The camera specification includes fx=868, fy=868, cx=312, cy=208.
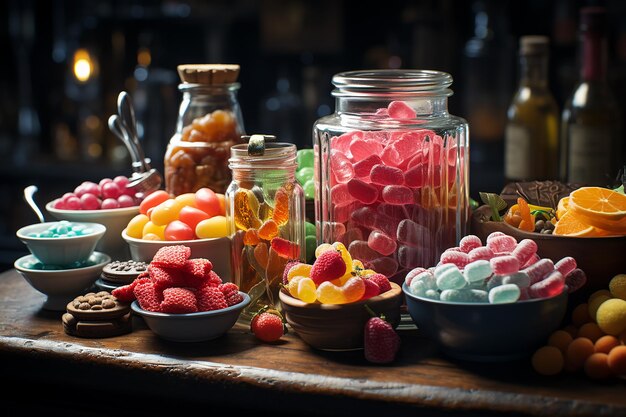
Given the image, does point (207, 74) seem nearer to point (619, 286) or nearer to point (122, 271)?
point (122, 271)

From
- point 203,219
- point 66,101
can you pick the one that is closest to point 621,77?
point 203,219

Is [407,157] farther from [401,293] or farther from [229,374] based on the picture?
[229,374]

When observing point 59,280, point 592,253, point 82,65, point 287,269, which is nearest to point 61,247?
point 59,280

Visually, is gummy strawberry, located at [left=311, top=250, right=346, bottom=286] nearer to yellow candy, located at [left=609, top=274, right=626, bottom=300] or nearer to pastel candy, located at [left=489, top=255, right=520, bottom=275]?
pastel candy, located at [left=489, top=255, right=520, bottom=275]

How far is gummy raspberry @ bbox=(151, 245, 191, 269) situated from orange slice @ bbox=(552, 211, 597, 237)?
1.49 ft

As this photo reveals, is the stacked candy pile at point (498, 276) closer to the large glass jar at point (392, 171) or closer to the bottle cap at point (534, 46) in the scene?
the large glass jar at point (392, 171)

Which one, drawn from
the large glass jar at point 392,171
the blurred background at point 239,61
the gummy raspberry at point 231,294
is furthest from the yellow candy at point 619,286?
→ the blurred background at point 239,61

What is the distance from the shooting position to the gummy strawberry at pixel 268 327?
1064mm

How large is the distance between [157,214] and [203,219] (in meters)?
0.07

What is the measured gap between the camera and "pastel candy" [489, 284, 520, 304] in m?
0.92

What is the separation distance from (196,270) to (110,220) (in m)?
0.35

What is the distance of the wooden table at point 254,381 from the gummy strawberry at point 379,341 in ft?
0.04

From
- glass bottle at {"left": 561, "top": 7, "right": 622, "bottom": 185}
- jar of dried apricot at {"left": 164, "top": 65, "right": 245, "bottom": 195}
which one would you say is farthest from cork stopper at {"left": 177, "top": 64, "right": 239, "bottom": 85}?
glass bottle at {"left": 561, "top": 7, "right": 622, "bottom": 185}

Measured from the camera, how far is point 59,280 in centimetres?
122
